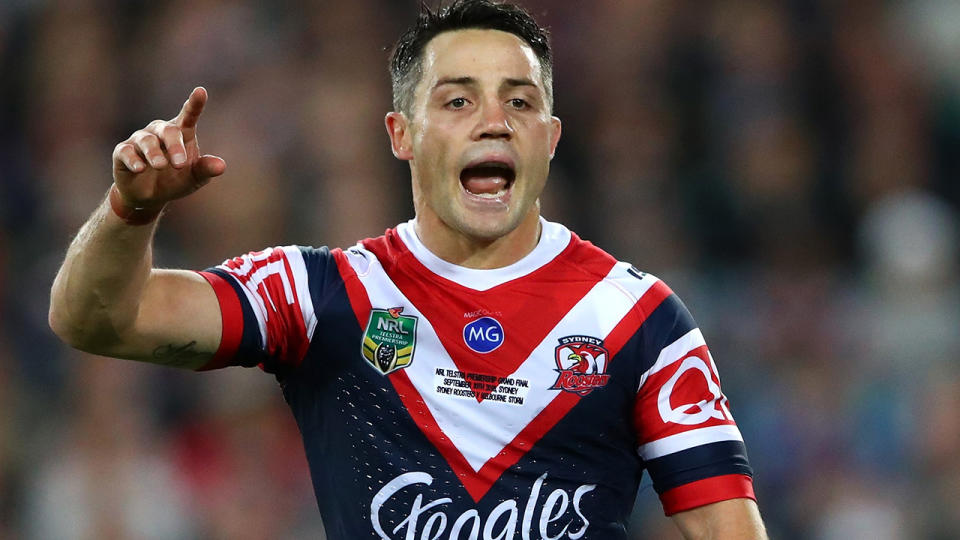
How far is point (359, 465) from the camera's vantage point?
3748 millimetres

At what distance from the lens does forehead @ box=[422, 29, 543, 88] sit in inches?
153

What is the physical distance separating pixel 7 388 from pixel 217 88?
96.5 inches

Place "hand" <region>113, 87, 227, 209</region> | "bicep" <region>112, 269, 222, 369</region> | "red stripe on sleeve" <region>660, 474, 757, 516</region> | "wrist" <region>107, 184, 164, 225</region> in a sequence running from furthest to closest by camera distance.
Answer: "red stripe on sleeve" <region>660, 474, 757, 516</region>, "bicep" <region>112, 269, 222, 369</region>, "wrist" <region>107, 184, 164, 225</region>, "hand" <region>113, 87, 227, 209</region>

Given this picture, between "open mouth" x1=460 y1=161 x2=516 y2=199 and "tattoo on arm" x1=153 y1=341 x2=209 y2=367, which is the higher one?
"open mouth" x1=460 y1=161 x2=516 y2=199

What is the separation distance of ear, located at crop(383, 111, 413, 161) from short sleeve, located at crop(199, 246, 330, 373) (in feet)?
1.35

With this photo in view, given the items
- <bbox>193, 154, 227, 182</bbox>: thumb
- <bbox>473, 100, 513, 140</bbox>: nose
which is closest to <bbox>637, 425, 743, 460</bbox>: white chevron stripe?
<bbox>473, 100, 513, 140</bbox>: nose

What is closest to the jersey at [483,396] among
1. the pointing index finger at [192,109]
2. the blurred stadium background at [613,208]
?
the pointing index finger at [192,109]

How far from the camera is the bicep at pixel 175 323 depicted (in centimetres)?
355

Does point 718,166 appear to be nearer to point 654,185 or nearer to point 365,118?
point 654,185

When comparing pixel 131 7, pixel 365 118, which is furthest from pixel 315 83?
pixel 131 7

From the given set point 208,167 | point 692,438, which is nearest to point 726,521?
point 692,438

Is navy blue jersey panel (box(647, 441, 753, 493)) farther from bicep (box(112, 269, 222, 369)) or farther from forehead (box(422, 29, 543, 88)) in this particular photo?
bicep (box(112, 269, 222, 369))

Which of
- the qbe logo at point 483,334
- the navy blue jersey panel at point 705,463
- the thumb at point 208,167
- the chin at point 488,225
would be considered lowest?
the navy blue jersey panel at point 705,463

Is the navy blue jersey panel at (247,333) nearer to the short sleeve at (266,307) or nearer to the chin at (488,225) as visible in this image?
the short sleeve at (266,307)
